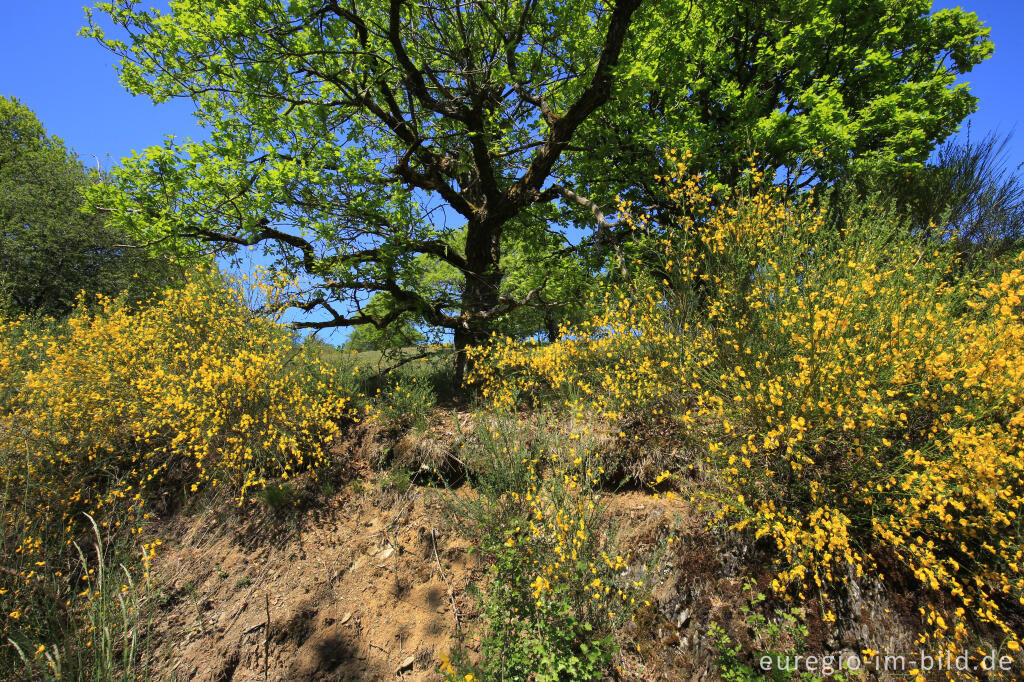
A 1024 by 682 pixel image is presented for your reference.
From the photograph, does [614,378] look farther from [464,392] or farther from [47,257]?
[47,257]

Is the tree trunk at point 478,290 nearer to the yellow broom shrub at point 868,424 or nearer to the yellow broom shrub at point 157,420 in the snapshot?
the yellow broom shrub at point 157,420

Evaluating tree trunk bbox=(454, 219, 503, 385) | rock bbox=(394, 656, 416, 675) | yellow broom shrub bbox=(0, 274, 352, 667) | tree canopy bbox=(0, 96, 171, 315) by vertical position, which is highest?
tree canopy bbox=(0, 96, 171, 315)

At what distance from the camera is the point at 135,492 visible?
16.7 ft

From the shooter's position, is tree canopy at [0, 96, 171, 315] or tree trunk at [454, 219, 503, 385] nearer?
tree trunk at [454, 219, 503, 385]

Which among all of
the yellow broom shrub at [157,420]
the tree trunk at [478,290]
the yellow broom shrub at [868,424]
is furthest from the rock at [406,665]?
the tree trunk at [478,290]

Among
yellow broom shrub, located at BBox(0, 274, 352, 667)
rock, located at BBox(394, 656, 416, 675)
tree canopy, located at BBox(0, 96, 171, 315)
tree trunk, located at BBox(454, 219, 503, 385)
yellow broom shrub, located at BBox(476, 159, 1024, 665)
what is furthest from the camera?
tree canopy, located at BBox(0, 96, 171, 315)

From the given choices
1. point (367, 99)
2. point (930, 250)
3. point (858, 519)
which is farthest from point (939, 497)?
point (367, 99)

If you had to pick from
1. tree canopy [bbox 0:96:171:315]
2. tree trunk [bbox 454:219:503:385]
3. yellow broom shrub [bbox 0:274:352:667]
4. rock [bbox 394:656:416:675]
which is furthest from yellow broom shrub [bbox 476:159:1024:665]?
tree canopy [bbox 0:96:171:315]

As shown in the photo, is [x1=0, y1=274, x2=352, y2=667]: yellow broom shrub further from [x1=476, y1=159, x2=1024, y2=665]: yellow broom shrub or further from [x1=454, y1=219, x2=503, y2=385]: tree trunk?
[x1=476, y1=159, x2=1024, y2=665]: yellow broom shrub

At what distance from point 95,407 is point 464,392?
4.80 m

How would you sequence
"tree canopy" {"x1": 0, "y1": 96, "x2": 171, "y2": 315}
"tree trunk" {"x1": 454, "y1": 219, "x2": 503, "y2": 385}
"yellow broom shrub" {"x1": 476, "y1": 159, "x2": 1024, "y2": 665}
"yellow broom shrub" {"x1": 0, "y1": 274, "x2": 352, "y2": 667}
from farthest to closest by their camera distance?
"tree canopy" {"x1": 0, "y1": 96, "x2": 171, "y2": 315}, "tree trunk" {"x1": 454, "y1": 219, "x2": 503, "y2": 385}, "yellow broom shrub" {"x1": 0, "y1": 274, "x2": 352, "y2": 667}, "yellow broom shrub" {"x1": 476, "y1": 159, "x2": 1024, "y2": 665}

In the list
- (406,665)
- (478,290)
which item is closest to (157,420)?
(406,665)

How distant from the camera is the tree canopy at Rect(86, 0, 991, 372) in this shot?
4.96 m

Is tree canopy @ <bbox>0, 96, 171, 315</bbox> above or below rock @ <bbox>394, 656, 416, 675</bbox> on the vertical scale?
above
